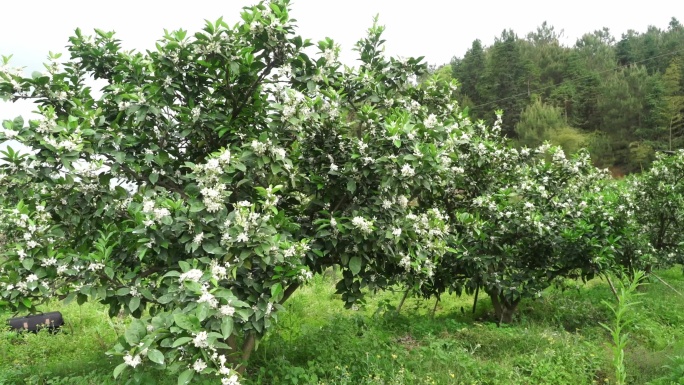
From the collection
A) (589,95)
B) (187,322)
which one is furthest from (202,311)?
(589,95)

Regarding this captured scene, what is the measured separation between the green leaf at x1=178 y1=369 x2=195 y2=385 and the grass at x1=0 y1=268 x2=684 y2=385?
33 cm

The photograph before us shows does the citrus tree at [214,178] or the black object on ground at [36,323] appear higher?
the citrus tree at [214,178]

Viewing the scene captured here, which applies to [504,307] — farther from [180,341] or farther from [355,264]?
[180,341]

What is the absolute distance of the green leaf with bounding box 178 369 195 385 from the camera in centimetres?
236

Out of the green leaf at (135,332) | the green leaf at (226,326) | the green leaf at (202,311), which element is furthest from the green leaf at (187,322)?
the green leaf at (135,332)

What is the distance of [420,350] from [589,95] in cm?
3516

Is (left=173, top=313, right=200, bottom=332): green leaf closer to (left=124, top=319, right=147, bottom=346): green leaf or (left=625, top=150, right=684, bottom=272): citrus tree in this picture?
(left=124, top=319, right=147, bottom=346): green leaf

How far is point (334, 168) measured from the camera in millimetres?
3809

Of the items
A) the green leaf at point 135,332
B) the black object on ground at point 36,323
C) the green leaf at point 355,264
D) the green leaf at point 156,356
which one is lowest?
the black object on ground at point 36,323

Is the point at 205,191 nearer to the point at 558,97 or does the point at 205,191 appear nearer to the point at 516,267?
the point at 516,267

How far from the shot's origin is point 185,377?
2.38 m

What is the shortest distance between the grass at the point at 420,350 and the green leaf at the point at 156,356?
0.26 m

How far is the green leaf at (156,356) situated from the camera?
234 cm

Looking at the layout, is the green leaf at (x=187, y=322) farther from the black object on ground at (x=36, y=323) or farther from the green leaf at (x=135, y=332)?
the black object on ground at (x=36, y=323)
